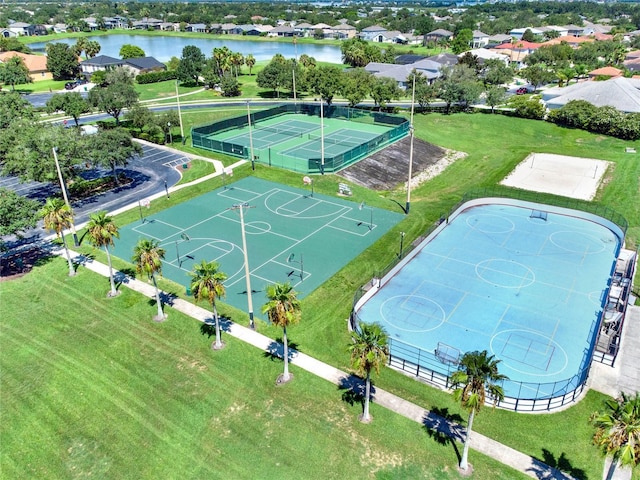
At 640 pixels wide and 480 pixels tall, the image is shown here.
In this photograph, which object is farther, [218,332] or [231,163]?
[231,163]

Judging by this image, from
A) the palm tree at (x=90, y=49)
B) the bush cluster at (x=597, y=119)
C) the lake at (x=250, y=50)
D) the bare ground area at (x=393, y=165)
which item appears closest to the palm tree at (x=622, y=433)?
the bare ground area at (x=393, y=165)

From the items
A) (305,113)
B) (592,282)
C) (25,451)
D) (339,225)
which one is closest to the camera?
(25,451)

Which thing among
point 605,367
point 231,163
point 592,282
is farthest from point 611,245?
point 231,163

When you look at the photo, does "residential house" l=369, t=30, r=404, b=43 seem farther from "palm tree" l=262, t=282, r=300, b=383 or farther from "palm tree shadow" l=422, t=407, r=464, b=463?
"palm tree shadow" l=422, t=407, r=464, b=463

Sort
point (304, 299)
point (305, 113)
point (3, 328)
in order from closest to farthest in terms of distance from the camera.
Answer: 1. point (3, 328)
2. point (304, 299)
3. point (305, 113)

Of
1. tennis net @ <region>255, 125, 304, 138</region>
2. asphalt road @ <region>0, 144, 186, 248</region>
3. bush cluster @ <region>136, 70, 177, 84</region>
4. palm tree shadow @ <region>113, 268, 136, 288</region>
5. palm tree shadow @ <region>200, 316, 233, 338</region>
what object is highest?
bush cluster @ <region>136, 70, 177, 84</region>

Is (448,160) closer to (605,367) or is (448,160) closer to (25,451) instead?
(605,367)

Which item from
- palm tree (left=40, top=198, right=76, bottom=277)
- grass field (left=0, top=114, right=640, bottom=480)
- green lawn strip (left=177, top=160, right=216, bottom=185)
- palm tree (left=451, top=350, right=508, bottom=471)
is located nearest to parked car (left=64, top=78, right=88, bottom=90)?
green lawn strip (left=177, top=160, right=216, bottom=185)
